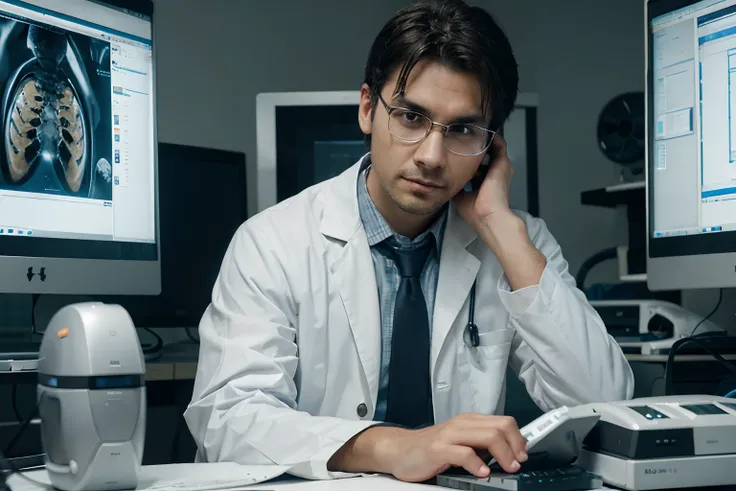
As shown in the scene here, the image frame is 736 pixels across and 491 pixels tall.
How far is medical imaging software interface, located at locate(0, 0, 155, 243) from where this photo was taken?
1.27 metres

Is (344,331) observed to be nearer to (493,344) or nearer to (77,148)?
(493,344)

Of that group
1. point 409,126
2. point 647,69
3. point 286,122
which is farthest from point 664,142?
point 286,122

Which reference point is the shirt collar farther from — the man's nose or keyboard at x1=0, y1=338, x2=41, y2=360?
keyboard at x1=0, y1=338, x2=41, y2=360

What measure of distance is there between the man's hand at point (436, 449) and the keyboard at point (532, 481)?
2 cm

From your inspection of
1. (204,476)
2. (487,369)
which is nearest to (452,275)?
(487,369)

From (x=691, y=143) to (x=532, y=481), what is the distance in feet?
2.87

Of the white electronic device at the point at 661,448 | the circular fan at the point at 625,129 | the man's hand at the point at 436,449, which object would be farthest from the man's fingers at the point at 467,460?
the circular fan at the point at 625,129

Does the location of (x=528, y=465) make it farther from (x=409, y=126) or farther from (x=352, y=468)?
(x=409, y=126)

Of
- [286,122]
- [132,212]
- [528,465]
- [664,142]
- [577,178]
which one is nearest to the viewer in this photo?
[528,465]

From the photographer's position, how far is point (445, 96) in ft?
4.40

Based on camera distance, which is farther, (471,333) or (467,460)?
(471,333)

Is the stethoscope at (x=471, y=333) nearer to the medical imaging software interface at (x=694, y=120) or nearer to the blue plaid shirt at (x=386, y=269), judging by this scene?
the blue plaid shirt at (x=386, y=269)

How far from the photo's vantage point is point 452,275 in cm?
144

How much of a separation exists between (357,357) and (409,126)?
39cm
